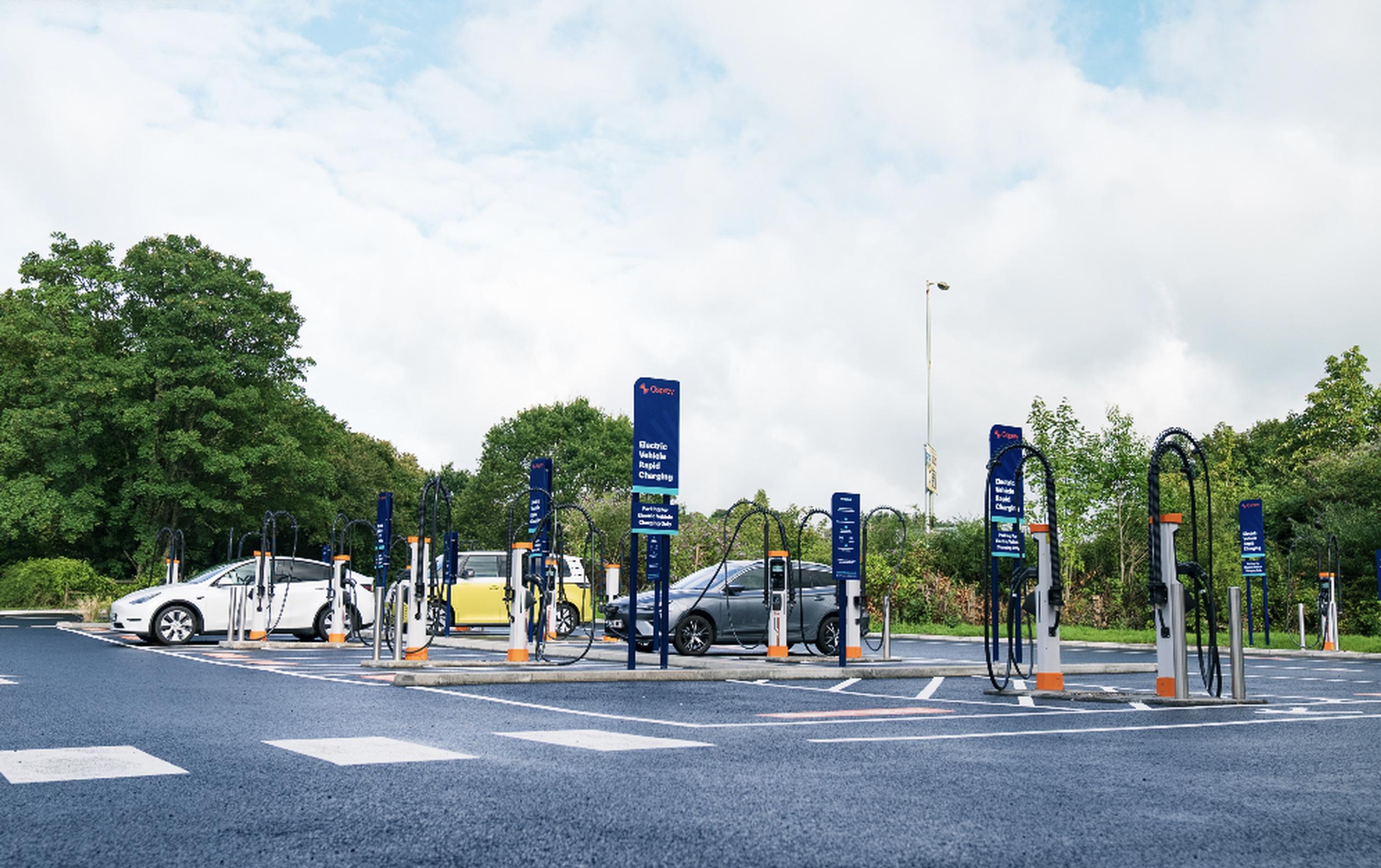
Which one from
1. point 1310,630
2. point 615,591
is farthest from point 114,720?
point 1310,630

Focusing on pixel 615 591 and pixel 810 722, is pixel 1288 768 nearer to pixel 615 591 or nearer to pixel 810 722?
pixel 810 722

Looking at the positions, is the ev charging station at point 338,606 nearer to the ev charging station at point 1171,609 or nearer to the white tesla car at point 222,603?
the white tesla car at point 222,603

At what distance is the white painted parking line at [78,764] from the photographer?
17.6 feet

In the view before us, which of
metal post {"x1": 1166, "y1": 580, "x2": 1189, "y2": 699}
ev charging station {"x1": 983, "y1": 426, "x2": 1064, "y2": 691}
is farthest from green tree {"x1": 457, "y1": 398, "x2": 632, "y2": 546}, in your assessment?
metal post {"x1": 1166, "y1": 580, "x2": 1189, "y2": 699}

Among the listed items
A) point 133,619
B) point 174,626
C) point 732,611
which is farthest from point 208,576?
point 732,611

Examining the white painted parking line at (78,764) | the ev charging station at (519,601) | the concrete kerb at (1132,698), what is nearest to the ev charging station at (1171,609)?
the concrete kerb at (1132,698)

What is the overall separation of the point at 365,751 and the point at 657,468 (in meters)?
8.49

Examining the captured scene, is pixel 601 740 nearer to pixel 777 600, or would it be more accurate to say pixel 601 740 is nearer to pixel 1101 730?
pixel 1101 730

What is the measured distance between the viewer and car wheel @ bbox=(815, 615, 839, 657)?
19141 mm

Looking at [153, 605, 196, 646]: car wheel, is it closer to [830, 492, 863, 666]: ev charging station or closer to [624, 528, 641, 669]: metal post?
[624, 528, 641, 669]: metal post

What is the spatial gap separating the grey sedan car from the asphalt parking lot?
23.2ft

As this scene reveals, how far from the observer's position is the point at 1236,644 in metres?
11.1

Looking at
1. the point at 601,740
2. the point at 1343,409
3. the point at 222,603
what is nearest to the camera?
the point at 601,740

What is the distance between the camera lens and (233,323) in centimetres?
4288
